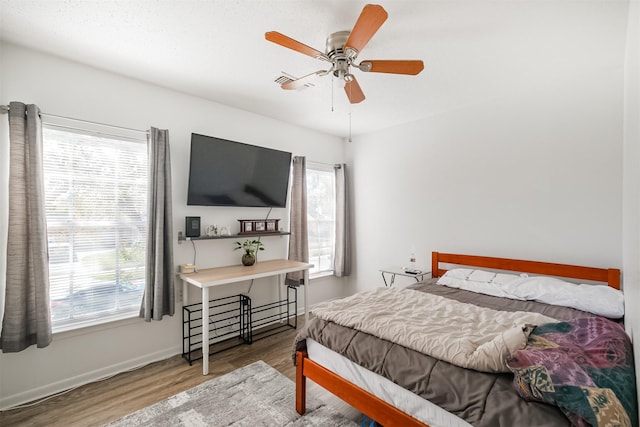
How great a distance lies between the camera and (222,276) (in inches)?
113

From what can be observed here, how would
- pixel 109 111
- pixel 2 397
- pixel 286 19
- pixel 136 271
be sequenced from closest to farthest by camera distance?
pixel 286 19
pixel 2 397
pixel 109 111
pixel 136 271

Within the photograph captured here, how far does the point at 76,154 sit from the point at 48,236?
703mm

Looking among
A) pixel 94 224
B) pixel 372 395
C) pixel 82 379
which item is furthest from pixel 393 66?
pixel 82 379

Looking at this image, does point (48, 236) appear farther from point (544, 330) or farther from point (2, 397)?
point (544, 330)

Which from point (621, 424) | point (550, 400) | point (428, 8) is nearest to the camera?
point (621, 424)

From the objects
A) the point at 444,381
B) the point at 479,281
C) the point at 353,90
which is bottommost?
the point at 444,381

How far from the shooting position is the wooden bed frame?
159 cm

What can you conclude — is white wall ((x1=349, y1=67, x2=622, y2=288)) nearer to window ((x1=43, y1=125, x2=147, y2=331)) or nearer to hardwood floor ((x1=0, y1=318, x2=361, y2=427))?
hardwood floor ((x1=0, y1=318, x2=361, y2=427))

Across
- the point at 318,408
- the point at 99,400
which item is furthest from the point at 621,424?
the point at 99,400

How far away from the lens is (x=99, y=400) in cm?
225

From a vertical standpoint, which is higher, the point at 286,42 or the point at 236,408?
the point at 286,42

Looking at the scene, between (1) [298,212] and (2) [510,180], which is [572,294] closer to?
(2) [510,180]

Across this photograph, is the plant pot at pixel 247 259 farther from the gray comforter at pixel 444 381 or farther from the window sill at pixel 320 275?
the gray comforter at pixel 444 381

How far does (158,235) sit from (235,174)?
1044 millimetres
